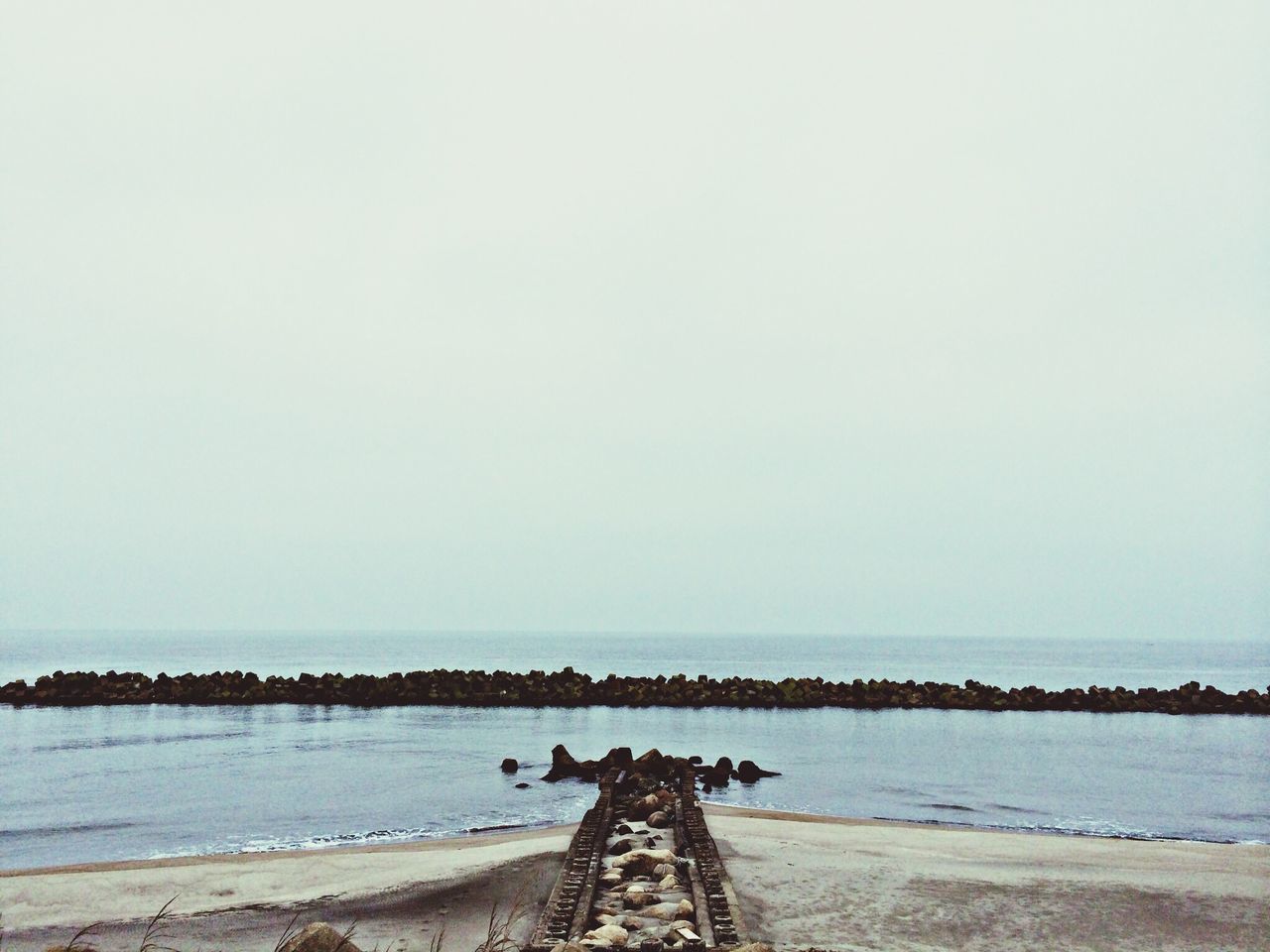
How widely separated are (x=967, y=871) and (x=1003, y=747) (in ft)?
53.6

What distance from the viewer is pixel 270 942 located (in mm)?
8852

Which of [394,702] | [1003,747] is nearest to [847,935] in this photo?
[1003,747]

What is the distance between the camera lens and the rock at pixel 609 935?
7648 millimetres

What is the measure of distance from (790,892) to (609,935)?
329 cm

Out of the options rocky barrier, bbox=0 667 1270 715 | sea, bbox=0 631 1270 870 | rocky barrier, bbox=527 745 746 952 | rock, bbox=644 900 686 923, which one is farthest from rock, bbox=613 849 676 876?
rocky barrier, bbox=0 667 1270 715

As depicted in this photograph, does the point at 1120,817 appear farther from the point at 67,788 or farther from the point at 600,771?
the point at 67,788

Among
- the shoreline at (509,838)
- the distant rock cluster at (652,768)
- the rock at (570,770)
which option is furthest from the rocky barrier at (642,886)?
the rock at (570,770)

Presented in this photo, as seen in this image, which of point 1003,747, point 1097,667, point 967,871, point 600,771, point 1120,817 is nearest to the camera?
point 967,871

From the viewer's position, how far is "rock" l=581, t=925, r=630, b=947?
7648 millimetres

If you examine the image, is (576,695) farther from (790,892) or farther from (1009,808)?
(790,892)

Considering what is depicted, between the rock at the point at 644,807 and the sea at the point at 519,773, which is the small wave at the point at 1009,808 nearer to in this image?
the sea at the point at 519,773

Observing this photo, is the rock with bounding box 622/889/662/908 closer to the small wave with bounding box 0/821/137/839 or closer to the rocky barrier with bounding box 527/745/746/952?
the rocky barrier with bounding box 527/745/746/952

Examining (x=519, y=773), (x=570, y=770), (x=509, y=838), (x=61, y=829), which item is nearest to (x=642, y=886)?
(x=509, y=838)

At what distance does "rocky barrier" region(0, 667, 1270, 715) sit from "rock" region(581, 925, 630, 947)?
3057 centimetres
